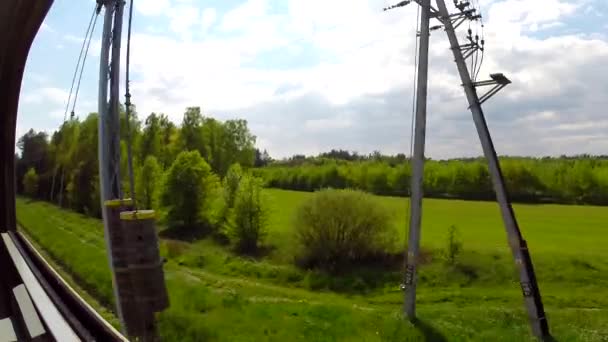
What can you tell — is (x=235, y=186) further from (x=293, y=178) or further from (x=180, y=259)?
(x=293, y=178)

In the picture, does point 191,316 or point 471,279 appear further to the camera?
point 471,279

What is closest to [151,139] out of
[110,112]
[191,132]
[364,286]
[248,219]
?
[191,132]

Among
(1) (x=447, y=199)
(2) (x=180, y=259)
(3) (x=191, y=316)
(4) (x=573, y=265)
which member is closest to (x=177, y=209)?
(2) (x=180, y=259)

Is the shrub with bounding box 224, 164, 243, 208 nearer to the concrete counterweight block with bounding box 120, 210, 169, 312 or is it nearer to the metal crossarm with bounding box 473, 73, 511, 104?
the metal crossarm with bounding box 473, 73, 511, 104

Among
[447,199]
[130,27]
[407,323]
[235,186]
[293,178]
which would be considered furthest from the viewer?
[293,178]

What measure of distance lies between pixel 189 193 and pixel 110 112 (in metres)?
32.7

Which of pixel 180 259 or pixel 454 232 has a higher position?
pixel 454 232

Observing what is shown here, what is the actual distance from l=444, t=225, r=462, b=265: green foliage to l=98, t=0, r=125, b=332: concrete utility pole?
2194 centimetres

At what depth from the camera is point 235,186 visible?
3744 cm

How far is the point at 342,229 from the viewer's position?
2688 centimetres

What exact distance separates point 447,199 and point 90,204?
36.7 metres

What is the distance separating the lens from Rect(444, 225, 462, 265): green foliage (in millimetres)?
26188

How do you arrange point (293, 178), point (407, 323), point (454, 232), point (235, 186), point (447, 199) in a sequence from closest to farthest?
point (407, 323)
point (454, 232)
point (235, 186)
point (447, 199)
point (293, 178)

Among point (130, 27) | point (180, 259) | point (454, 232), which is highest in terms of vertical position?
point (130, 27)
